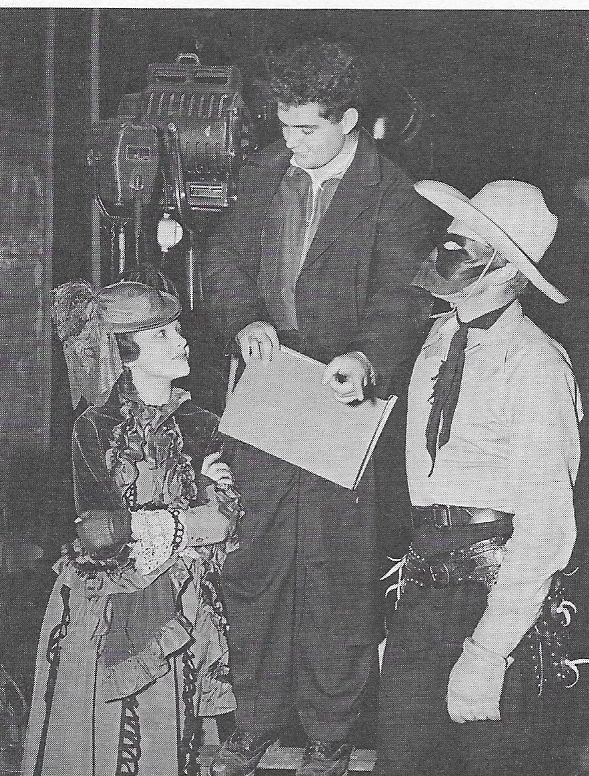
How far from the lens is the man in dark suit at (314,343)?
5.55 ft

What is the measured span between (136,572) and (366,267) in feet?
2.60

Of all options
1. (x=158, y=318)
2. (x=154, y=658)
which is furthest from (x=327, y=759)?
(x=158, y=318)

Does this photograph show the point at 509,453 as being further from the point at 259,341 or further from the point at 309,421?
the point at 259,341

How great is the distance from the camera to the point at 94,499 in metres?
1.72

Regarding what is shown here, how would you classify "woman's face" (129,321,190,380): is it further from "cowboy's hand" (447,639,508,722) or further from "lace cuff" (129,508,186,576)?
"cowboy's hand" (447,639,508,722)

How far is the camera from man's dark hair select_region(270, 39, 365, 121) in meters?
1.69

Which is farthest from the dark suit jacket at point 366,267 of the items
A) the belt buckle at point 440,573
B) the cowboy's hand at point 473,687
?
the cowboy's hand at point 473,687

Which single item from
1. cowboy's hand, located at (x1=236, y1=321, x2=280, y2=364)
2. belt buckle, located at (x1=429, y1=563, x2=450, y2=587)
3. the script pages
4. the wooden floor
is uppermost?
cowboy's hand, located at (x1=236, y1=321, x2=280, y2=364)

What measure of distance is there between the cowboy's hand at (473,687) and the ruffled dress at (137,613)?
0.46m

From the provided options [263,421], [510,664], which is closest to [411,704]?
[510,664]

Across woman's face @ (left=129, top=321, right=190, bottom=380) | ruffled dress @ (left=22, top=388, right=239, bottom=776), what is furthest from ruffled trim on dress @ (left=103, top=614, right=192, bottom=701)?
woman's face @ (left=129, top=321, right=190, bottom=380)

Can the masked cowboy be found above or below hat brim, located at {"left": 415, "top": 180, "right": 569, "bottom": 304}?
below

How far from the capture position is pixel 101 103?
5.69ft

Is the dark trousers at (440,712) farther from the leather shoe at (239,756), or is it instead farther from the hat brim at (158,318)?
the hat brim at (158,318)
